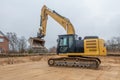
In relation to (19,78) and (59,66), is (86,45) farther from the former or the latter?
(19,78)

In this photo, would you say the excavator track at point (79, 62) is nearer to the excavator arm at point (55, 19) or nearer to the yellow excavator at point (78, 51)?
the yellow excavator at point (78, 51)

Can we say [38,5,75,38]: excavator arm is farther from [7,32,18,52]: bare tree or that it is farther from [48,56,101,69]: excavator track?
[7,32,18,52]: bare tree

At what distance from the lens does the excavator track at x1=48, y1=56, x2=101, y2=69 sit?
19.2 meters

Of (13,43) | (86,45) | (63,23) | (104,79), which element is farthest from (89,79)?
(13,43)

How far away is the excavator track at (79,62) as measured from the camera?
758 inches

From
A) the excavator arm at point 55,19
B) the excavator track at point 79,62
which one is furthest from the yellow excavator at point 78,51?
the excavator arm at point 55,19

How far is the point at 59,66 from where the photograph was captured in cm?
2062

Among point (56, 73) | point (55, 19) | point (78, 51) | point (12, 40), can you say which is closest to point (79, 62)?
point (78, 51)

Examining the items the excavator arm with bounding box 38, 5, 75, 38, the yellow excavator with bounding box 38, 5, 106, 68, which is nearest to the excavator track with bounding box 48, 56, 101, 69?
the yellow excavator with bounding box 38, 5, 106, 68

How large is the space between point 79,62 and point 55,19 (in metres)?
7.43

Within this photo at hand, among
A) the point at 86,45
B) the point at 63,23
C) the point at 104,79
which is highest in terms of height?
the point at 63,23

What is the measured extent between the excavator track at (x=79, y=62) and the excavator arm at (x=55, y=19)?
4.46 m

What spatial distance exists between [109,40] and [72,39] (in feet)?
218

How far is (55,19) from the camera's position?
25.7 metres
